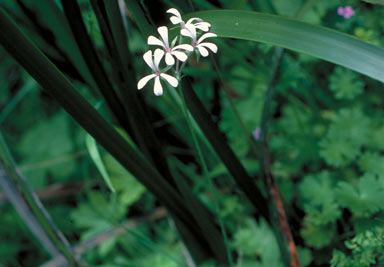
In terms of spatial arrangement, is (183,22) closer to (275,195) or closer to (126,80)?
(126,80)

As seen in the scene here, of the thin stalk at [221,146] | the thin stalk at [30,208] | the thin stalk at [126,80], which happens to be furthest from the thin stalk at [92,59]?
the thin stalk at [30,208]

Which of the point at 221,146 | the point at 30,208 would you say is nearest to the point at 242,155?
the point at 221,146

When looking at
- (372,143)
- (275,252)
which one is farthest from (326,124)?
(275,252)

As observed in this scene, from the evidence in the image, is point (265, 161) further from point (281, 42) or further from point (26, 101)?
point (26, 101)

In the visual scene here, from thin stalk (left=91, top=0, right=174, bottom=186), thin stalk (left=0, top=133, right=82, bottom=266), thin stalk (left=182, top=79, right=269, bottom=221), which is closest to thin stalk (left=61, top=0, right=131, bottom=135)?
thin stalk (left=91, top=0, right=174, bottom=186)

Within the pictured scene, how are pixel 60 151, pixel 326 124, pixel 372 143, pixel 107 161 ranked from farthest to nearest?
pixel 60 151 < pixel 107 161 < pixel 326 124 < pixel 372 143

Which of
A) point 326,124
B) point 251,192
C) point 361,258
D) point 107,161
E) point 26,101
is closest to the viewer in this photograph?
point 361,258

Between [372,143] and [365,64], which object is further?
[372,143]
